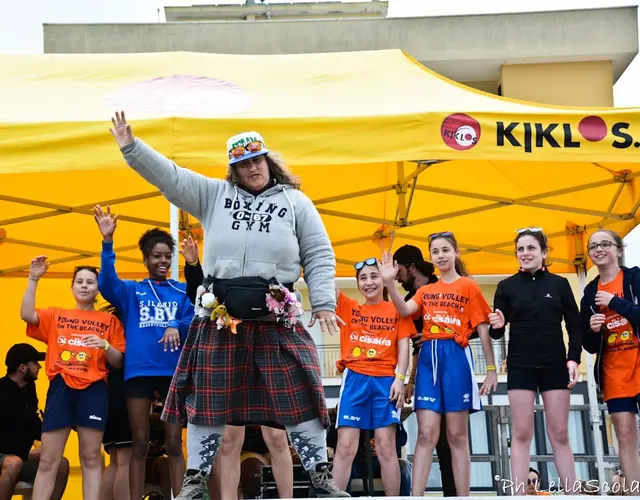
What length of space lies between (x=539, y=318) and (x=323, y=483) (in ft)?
6.85

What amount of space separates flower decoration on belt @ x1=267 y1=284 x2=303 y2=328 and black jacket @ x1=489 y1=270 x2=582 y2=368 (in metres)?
1.94

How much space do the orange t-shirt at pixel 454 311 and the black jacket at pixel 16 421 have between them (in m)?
3.04

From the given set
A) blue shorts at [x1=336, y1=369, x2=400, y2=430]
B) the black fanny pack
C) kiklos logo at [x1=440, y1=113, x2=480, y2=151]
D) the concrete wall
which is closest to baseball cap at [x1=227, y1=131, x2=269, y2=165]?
the black fanny pack

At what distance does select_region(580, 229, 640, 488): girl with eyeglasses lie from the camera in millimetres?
6004

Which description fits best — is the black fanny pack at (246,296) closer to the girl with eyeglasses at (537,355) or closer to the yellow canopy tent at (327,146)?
the yellow canopy tent at (327,146)

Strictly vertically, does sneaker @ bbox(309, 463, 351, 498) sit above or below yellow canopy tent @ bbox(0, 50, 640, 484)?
below

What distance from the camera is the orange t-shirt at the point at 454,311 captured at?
20.7ft

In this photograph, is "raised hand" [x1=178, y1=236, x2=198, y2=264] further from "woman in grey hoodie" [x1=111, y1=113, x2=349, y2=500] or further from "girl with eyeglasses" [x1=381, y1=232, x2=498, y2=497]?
"girl with eyeglasses" [x1=381, y1=232, x2=498, y2=497]

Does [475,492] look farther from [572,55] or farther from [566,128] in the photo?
[572,55]

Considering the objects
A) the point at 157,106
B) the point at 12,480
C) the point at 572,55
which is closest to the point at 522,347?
the point at 157,106

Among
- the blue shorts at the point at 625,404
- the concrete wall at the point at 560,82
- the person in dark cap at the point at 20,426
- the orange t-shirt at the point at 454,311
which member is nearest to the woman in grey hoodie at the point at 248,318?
the orange t-shirt at the point at 454,311

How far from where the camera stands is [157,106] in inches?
263

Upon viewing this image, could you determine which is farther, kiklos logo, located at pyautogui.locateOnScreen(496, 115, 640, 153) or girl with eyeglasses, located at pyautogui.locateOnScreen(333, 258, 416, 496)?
girl with eyeglasses, located at pyautogui.locateOnScreen(333, 258, 416, 496)

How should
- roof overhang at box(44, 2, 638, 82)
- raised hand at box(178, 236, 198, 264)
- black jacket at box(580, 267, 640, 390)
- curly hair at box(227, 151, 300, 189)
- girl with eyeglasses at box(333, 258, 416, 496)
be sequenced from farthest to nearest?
roof overhang at box(44, 2, 638, 82)
girl with eyeglasses at box(333, 258, 416, 496)
black jacket at box(580, 267, 640, 390)
raised hand at box(178, 236, 198, 264)
curly hair at box(227, 151, 300, 189)
